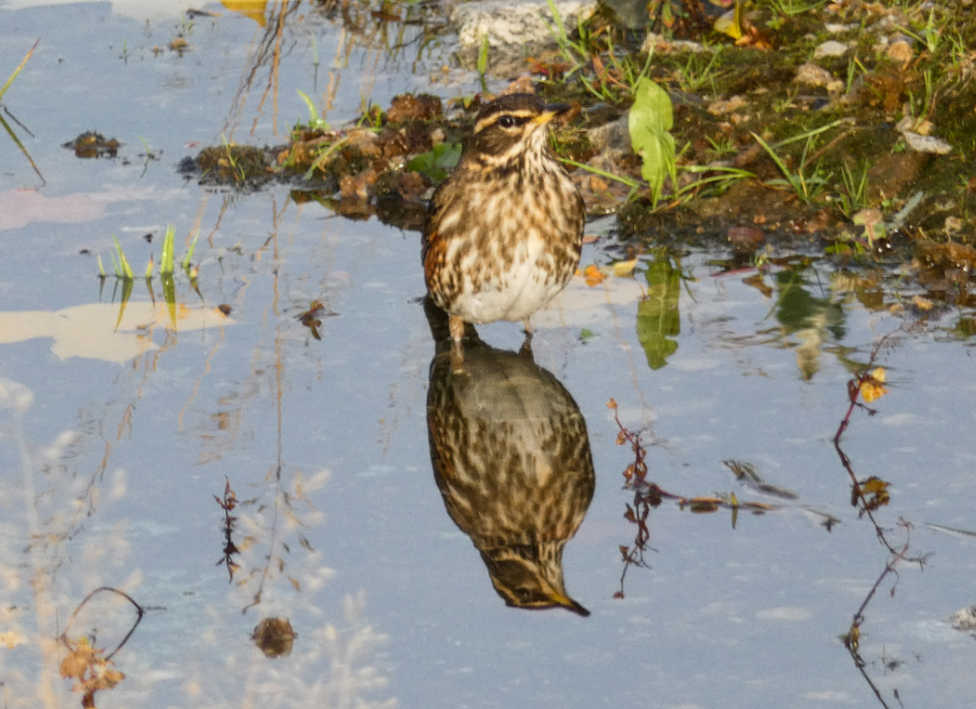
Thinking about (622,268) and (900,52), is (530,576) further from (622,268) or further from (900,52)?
(900,52)

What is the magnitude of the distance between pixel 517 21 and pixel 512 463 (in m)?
6.77

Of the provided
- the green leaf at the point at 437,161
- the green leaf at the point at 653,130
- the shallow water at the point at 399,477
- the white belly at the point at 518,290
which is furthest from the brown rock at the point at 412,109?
the white belly at the point at 518,290

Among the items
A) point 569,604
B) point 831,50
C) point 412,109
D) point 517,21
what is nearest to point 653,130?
point 831,50

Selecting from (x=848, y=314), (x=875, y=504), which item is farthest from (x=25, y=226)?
(x=875, y=504)

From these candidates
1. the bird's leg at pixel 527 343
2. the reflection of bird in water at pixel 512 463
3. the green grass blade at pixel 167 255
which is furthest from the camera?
the green grass blade at pixel 167 255

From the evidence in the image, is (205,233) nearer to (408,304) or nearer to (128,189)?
(128,189)

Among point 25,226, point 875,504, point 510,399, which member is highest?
point 875,504

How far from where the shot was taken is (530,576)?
4992mm

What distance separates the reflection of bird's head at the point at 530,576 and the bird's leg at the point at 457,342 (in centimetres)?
192

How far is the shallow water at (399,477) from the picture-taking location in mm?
4438

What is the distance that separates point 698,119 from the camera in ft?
30.7

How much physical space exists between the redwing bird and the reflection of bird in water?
1.35 feet

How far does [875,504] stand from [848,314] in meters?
2.09

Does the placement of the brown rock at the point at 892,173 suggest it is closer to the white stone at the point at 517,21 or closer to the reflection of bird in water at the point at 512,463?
the reflection of bird in water at the point at 512,463
